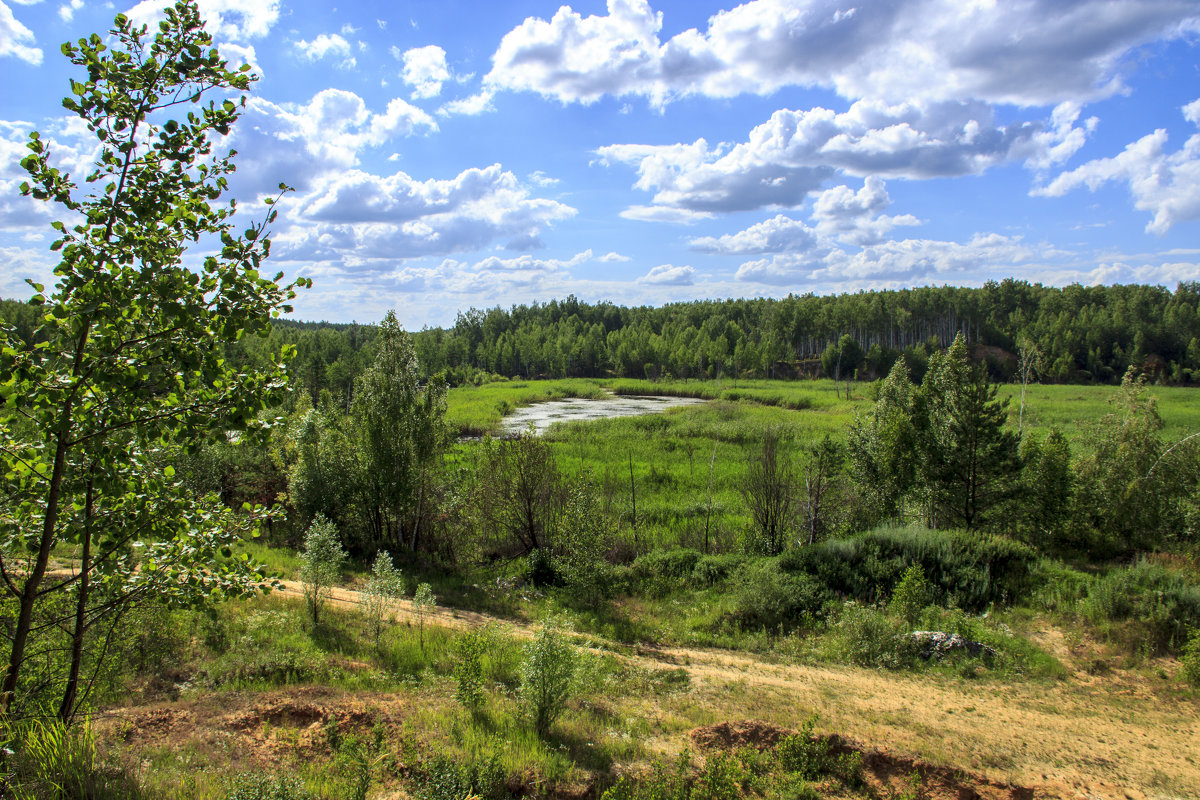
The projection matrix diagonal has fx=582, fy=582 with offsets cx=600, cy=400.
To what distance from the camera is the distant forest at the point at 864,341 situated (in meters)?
95.6

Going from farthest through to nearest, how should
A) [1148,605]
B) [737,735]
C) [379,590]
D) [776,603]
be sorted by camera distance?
1. [776,603]
2. [1148,605]
3. [379,590]
4. [737,735]

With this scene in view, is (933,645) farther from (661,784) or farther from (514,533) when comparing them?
(514,533)

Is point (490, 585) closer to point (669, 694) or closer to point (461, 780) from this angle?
point (669, 694)

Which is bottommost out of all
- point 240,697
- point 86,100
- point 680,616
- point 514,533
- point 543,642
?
point 680,616

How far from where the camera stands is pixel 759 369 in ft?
344

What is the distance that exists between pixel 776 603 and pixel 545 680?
10934 millimetres

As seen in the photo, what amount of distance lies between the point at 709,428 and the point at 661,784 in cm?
4267

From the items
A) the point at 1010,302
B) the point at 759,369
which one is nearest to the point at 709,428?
the point at 759,369

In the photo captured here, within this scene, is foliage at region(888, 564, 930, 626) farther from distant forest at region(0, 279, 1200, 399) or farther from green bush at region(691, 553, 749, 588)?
distant forest at region(0, 279, 1200, 399)

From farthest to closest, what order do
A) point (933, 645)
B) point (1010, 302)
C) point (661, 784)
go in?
point (1010, 302) < point (933, 645) < point (661, 784)

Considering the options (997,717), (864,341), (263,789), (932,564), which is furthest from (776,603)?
(864,341)

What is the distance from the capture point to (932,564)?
18.9 meters

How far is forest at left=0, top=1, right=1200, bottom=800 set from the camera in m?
3.70

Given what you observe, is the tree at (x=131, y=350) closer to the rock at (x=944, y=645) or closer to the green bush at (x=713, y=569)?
the rock at (x=944, y=645)
